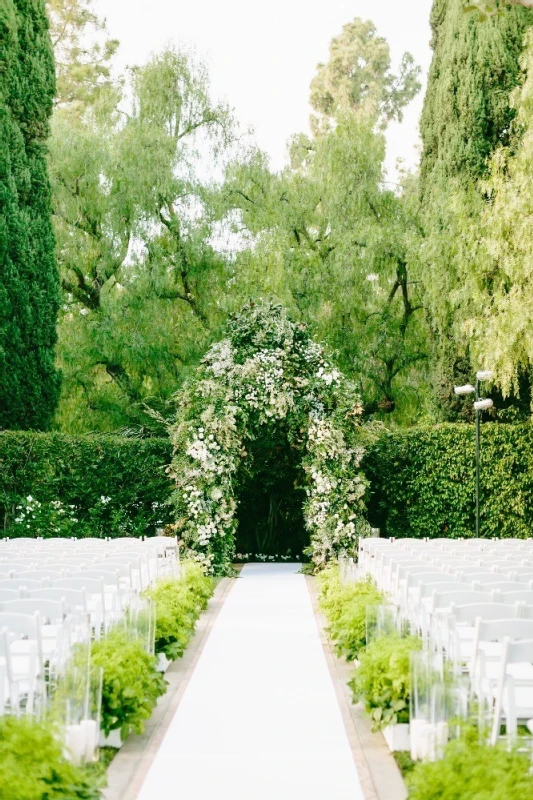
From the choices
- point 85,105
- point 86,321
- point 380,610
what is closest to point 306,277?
point 86,321

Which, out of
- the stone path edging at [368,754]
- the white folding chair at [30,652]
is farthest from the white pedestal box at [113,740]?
the stone path edging at [368,754]

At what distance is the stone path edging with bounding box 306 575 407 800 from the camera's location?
5.70 metres

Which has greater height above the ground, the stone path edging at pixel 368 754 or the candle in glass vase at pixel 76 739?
the candle in glass vase at pixel 76 739

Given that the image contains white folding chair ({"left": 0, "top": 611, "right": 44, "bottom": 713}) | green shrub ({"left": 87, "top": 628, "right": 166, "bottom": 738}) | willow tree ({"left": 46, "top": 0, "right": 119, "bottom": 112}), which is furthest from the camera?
willow tree ({"left": 46, "top": 0, "right": 119, "bottom": 112})

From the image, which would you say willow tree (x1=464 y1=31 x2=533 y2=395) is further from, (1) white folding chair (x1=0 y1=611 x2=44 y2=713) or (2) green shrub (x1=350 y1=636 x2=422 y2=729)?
(1) white folding chair (x1=0 y1=611 x2=44 y2=713)

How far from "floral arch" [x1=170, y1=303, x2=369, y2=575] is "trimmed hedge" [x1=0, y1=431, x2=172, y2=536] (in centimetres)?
224

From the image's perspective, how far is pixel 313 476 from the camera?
18.4 meters

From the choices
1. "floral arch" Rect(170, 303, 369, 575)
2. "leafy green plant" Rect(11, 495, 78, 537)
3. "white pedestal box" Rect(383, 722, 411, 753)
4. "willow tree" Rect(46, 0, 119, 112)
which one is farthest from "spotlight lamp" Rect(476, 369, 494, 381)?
"willow tree" Rect(46, 0, 119, 112)

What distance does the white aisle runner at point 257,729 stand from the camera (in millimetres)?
5715

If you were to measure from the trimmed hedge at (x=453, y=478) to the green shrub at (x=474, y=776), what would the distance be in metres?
16.3

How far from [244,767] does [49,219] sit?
17.8 m

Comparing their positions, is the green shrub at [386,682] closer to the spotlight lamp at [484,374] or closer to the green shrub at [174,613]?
the green shrub at [174,613]

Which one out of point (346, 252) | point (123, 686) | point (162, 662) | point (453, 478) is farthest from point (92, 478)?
point (123, 686)

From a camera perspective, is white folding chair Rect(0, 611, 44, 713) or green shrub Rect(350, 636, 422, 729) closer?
white folding chair Rect(0, 611, 44, 713)
